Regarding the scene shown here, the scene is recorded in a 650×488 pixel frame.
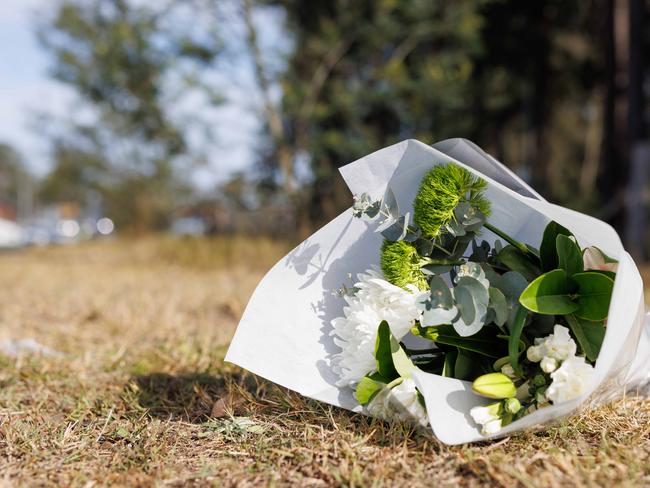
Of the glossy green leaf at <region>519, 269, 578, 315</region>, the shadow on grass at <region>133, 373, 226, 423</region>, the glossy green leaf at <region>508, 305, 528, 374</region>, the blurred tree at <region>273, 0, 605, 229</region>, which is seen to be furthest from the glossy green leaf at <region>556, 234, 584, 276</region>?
the blurred tree at <region>273, 0, 605, 229</region>

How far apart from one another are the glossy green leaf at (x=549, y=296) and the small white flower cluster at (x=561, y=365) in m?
0.04

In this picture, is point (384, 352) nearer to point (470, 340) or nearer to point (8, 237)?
point (470, 340)

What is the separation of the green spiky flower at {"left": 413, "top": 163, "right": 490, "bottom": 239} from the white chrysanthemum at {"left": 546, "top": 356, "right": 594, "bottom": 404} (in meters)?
0.32

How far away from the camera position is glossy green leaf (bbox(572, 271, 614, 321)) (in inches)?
44.7

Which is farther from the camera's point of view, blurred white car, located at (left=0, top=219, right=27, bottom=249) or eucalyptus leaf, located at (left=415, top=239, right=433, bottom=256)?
blurred white car, located at (left=0, top=219, right=27, bottom=249)

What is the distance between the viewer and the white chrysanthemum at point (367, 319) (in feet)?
3.87

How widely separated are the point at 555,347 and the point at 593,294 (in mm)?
131

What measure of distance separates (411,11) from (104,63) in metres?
3.58

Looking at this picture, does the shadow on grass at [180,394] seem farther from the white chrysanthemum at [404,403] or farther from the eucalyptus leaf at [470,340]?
the eucalyptus leaf at [470,340]

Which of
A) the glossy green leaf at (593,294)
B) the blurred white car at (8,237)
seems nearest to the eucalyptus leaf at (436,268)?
the glossy green leaf at (593,294)

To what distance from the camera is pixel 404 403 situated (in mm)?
1142

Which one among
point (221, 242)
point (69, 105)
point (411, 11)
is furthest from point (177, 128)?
point (69, 105)

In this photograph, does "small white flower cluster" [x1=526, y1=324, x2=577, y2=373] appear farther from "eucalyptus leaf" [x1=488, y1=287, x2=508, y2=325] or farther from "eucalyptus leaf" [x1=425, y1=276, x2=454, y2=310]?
"eucalyptus leaf" [x1=425, y1=276, x2=454, y2=310]

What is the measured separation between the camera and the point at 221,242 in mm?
6598
